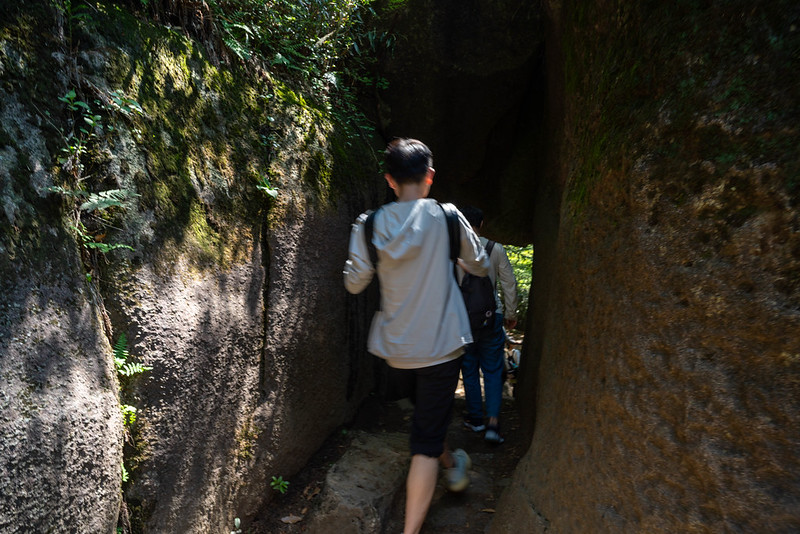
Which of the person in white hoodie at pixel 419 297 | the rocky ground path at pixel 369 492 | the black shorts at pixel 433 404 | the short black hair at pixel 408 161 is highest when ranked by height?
the short black hair at pixel 408 161

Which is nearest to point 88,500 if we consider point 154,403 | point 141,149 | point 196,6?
point 154,403

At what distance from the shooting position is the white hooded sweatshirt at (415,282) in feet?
9.04

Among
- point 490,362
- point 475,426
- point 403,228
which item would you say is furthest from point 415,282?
point 475,426

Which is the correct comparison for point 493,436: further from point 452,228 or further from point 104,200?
point 104,200

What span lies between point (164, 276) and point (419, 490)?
1693 millimetres

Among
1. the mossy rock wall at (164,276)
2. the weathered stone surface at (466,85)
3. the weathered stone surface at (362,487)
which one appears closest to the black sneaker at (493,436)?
the weathered stone surface at (362,487)

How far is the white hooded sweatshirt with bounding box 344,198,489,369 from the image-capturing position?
2.75m

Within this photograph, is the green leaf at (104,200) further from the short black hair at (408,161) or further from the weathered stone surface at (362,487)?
the weathered stone surface at (362,487)

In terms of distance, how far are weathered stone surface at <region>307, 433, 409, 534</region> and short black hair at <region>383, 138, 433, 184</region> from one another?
6.16 feet

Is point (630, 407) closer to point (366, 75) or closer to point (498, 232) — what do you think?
point (366, 75)

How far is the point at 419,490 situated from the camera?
9.34 ft

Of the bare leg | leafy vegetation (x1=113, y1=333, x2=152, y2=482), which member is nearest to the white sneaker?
the bare leg

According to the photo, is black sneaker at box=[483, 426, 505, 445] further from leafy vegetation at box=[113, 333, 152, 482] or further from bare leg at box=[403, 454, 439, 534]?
leafy vegetation at box=[113, 333, 152, 482]

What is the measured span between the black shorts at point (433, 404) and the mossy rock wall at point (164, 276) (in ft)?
3.04
